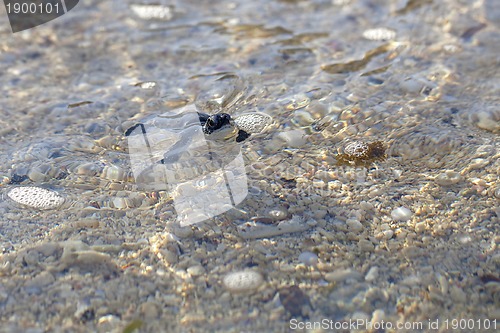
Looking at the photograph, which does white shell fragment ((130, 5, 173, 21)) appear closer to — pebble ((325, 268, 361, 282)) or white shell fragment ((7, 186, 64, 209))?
white shell fragment ((7, 186, 64, 209))

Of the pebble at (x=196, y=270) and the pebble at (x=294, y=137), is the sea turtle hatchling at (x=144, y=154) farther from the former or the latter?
the pebble at (x=196, y=270)

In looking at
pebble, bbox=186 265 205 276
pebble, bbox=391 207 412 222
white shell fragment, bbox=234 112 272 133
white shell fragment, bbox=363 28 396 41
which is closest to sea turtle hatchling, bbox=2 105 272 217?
white shell fragment, bbox=234 112 272 133

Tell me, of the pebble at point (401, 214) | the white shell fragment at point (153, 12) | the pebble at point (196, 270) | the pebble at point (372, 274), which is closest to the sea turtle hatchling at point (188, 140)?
the pebble at point (196, 270)

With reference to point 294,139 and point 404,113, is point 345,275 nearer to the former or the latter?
point 294,139

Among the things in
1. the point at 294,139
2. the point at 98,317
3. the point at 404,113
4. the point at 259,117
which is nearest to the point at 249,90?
the point at 259,117

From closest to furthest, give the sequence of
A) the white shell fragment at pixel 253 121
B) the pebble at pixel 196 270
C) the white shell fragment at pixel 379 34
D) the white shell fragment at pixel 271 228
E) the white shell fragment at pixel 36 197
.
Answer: the pebble at pixel 196 270 → the white shell fragment at pixel 271 228 → the white shell fragment at pixel 36 197 → the white shell fragment at pixel 253 121 → the white shell fragment at pixel 379 34

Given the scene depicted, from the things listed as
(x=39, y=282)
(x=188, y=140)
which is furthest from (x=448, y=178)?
(x=39, y=282)
